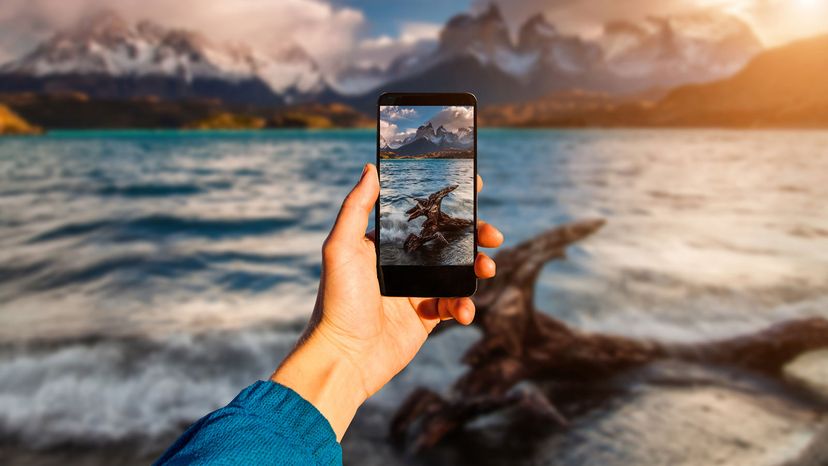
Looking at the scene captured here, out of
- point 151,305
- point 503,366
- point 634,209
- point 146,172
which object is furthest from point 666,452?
point 146,172

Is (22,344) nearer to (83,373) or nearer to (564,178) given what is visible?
(83,373)

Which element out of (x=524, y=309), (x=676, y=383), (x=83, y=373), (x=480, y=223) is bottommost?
(x=83, y=373)

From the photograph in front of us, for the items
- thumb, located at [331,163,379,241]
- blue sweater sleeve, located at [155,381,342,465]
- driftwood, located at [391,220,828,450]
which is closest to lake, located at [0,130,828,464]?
driftwood, located at [391,220,828,450]

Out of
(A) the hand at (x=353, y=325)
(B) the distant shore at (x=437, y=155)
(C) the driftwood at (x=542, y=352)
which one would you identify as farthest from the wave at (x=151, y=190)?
(A) the hand at (x=353, y=325)

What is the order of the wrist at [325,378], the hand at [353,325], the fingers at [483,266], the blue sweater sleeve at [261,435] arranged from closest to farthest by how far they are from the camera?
the blue sweater sleeve at [261,435], the wrist at [325,378], the hand at [353,325], the fingers at [483,266]

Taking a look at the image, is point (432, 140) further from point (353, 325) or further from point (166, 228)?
point (166, 228)

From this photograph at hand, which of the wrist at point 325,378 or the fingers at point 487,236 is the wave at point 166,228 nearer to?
the fingers at point 487,236
